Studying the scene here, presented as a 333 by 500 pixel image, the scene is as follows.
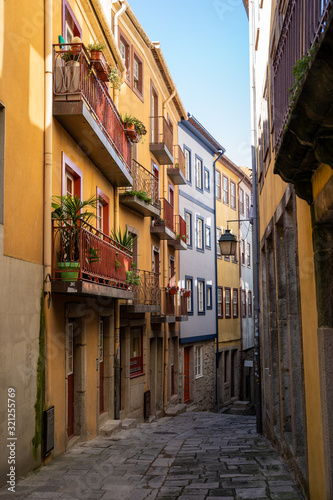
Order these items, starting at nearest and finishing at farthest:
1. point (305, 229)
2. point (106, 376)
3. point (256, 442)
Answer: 1. point (305, 229)
2. point (256, 442)
3. point (106, 376)

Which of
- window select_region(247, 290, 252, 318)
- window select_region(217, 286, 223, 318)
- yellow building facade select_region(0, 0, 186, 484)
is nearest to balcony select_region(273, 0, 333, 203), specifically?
yellow building facade select_region(0, 0, 186, 484)

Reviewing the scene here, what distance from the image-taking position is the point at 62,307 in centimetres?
1012

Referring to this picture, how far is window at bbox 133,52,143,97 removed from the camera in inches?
719

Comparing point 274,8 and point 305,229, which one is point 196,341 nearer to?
point 274,8

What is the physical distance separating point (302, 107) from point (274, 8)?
652 cm

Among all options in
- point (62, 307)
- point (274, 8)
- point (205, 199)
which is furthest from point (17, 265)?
point (205, 199)

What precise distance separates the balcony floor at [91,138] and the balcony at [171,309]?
5.77m

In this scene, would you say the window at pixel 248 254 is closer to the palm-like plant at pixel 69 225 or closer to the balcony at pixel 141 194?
the balcony at pixel 141 194

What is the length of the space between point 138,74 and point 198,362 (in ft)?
44.0

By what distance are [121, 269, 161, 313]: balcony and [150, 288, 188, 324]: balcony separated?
3.99ft

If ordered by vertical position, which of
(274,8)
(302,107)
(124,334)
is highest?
(274,8)

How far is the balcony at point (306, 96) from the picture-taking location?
130 inches

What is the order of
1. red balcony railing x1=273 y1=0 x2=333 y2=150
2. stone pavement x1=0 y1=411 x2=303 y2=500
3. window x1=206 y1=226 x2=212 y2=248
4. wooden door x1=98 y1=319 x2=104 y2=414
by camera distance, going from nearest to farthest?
red balcony railing x1=273 y1=0 x2=333 y2=150 < stone pavement x1=0 y1=411 x2=303 y2=500 < wooden door x1=98 y1=319 x2=104 y2=414 < window x1=206 y1=226 x2=212 y2=248

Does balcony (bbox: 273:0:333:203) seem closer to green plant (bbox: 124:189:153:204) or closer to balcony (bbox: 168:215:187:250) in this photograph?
green plant (bbox: 124:189:153:204)
